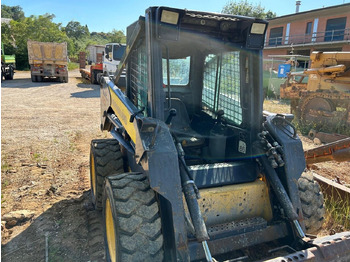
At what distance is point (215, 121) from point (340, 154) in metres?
1.40

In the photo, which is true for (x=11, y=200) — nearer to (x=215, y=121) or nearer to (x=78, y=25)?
(x=215, y=121)

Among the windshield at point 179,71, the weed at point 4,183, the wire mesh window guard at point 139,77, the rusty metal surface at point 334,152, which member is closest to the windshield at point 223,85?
the windshield at point 179,71

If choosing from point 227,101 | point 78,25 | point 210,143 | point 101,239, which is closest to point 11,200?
point 101,239

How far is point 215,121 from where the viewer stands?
357cm

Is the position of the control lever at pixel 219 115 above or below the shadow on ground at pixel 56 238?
above

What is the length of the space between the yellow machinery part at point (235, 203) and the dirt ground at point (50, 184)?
53.1 inches

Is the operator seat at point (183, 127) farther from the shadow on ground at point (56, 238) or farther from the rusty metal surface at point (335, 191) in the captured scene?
the rusty metal surface at point (335, 191)

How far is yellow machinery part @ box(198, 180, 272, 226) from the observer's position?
2.66 m

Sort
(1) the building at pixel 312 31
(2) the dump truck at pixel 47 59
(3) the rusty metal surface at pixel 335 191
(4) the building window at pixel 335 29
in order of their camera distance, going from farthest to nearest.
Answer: (4) the building window at pixel 335 29 → (1) the building at pixel 312 31 → (2) the dump truck at pixel 47 59 → (3) the rusty metal surface at pixel 335 191

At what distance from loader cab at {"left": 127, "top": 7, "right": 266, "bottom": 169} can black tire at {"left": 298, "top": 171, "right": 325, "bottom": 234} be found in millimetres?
608

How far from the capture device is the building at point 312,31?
2539 cm

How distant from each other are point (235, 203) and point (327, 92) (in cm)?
798

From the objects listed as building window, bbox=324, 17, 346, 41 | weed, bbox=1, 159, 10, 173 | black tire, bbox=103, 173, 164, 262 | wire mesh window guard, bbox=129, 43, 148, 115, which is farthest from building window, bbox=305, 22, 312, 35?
black tire, bbox=103, 173, 164, 262

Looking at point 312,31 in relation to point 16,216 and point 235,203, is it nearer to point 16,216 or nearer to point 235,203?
point 235,203
